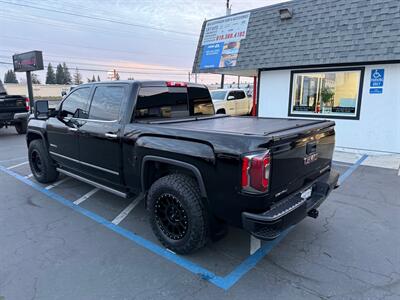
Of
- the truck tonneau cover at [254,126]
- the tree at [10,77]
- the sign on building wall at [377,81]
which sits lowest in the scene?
the truck tonneau cover at [254,126]

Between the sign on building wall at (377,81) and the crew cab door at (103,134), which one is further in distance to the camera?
the sign on building wall at (377,81)

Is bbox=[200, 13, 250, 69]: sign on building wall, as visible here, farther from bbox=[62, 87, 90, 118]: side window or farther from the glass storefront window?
bbox=[62, 87, 90, 118]: side window

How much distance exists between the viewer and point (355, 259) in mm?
3104

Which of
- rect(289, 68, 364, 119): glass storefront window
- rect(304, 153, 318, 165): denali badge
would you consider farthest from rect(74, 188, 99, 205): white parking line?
rect(289, 68, 364, 119): glass storefront window

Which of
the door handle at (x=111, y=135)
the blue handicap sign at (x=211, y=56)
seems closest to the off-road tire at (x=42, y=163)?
the door handle at (x=111, y=135)

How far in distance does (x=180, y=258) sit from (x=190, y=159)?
1.13 metres

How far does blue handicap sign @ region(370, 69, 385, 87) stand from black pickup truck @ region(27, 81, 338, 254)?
5.50m

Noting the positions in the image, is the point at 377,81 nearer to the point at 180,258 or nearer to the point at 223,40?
the point at 223,40

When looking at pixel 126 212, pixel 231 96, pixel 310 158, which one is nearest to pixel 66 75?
pixel 231 96

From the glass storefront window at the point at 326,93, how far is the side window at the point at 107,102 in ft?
22.6

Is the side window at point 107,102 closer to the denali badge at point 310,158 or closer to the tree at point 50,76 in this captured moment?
the denali badge at point 310,158

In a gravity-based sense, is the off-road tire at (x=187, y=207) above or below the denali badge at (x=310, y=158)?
below

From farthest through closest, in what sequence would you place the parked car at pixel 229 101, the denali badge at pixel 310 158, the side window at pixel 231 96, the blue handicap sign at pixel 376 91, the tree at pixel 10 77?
the tree at pixel 10 77 → the side window at pixel 231 96 → the parked car at pixel 229 101 → the blue handicap sign at pixel 376 91 → the denali badge at pixel 310 158

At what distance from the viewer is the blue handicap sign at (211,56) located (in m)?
10.9
